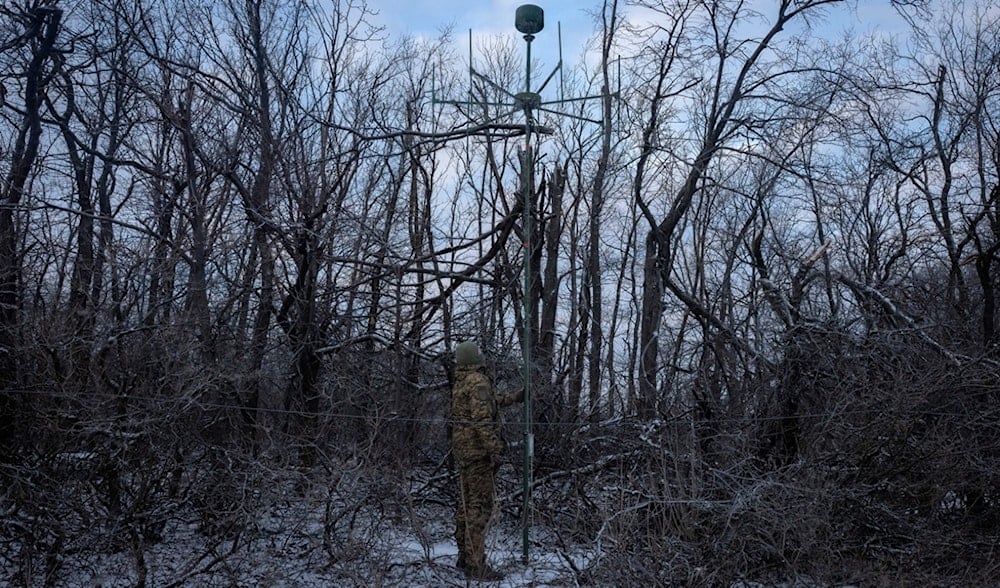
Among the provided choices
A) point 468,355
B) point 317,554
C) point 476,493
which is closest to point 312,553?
point 317,554

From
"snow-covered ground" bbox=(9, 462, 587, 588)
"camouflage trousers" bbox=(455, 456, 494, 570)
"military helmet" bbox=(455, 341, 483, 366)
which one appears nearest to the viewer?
"snow-covered ground" bbox=(9, 462, 587, 588)

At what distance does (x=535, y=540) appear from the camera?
8.89 metres

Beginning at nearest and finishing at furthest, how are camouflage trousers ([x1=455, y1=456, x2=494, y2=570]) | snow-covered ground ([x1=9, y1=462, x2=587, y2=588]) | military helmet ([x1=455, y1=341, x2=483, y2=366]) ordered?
snow-covered ground ([x1=9, y1=462, x2=587, y2=588]) → camouflage trousers ([x1=455, y1=456, x2=494, y2=570]) → military helmet ([x1=455, y1=341, x2=483, y2=366])

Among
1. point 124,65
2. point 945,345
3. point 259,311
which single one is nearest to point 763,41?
point 945,345

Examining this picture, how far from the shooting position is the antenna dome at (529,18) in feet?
26.7

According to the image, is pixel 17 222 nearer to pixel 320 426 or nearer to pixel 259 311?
pixel 259 311

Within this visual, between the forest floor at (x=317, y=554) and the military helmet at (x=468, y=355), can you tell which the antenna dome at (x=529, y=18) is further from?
the forest floor at (x=317, y=554)

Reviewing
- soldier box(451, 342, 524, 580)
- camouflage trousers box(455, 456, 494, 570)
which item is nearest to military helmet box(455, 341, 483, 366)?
soldier box(451, 342, 524, 580)

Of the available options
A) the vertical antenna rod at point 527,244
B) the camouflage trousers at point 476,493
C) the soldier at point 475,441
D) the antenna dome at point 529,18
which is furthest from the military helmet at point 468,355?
the antenna dome at point 529,18

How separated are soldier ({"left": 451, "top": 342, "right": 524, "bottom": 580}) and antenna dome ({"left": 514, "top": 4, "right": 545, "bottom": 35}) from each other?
9.70 ft

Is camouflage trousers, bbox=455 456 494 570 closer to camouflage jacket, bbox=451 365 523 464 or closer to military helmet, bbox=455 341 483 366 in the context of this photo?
camouflage jacket, bbox=451 365 523 464

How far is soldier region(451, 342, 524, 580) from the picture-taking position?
769 centimetres

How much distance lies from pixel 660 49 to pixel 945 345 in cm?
557

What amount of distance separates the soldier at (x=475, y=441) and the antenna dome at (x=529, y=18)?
2.96 metres
